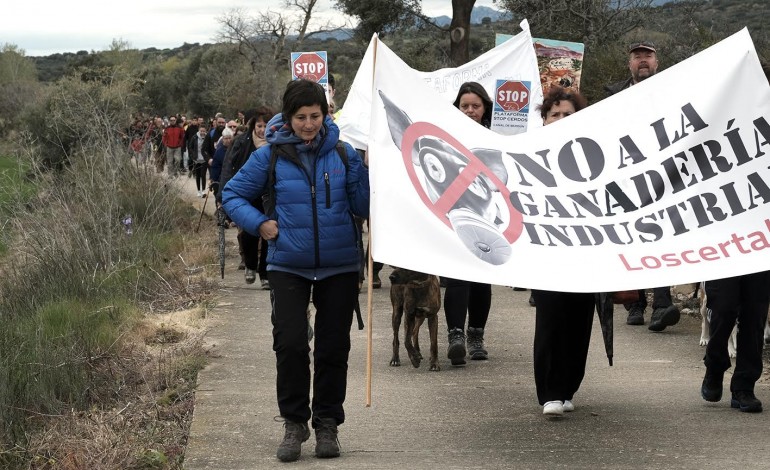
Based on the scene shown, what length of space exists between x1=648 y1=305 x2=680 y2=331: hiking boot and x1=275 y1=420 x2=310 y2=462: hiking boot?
15.0 ft

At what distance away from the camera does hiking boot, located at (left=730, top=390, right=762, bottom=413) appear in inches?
297

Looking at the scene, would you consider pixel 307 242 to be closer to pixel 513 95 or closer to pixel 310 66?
pixel 513 95

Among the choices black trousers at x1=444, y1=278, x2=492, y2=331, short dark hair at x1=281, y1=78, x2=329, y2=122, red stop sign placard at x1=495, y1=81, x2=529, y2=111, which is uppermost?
red stop sign placard at x1=495, y1=81, x2=529, y2=111

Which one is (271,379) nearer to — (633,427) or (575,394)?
(575,394)

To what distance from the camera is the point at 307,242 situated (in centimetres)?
657

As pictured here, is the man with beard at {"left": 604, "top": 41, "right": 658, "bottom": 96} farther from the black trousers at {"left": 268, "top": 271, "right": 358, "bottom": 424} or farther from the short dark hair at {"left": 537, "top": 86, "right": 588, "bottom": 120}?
the black trousers at {"left": 268, "top": 271, "right": 358, "bottom": 424}

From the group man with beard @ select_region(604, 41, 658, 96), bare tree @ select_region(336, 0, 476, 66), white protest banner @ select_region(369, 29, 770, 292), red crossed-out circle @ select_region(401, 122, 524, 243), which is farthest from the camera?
bare tree @ select_region(336, 0, 476, 66)

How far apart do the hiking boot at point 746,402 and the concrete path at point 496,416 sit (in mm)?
57

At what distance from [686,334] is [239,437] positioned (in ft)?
15.3

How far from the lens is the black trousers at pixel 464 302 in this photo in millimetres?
9195

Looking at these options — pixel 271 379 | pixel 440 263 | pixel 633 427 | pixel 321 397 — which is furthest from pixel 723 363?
pixel 271 379

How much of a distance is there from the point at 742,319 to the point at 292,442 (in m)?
2.77

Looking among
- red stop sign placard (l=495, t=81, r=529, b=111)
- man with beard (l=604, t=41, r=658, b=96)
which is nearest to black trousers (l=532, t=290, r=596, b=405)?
man with beard (l=604, t=41, r=658, b=96)

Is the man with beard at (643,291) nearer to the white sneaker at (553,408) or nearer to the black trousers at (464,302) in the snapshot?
the black trousers at (464,302)
